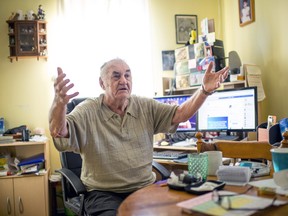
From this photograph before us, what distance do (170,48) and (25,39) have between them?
1.52 meters

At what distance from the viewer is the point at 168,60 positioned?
11.3ft

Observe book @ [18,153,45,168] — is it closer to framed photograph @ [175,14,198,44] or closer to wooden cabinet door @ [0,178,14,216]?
wooden cabinet door @ [0,178,14,216]

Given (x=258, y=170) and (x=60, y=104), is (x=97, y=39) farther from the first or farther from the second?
(x=258, y=170)

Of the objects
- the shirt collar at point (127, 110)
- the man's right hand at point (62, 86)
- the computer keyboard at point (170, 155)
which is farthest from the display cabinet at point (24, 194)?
the man's right hand at point (62, 86)

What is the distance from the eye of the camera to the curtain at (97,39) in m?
3.18

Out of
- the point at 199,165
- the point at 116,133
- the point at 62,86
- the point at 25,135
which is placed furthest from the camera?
the point at 25,135

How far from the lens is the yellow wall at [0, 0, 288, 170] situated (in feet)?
8.41

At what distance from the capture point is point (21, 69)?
10.5 feet

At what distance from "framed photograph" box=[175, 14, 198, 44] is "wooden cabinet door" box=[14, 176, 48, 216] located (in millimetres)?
2052

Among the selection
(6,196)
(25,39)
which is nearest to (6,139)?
(6,196)

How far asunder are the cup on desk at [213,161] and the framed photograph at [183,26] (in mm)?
2380

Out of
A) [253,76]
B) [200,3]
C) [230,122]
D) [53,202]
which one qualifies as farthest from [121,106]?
[200,3]

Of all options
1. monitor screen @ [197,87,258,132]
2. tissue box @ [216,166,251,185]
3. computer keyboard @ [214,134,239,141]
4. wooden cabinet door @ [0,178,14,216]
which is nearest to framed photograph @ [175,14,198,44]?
monitor screen @ [197,87,258,132]

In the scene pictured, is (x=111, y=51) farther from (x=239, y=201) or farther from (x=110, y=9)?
(x=239, y=201)
